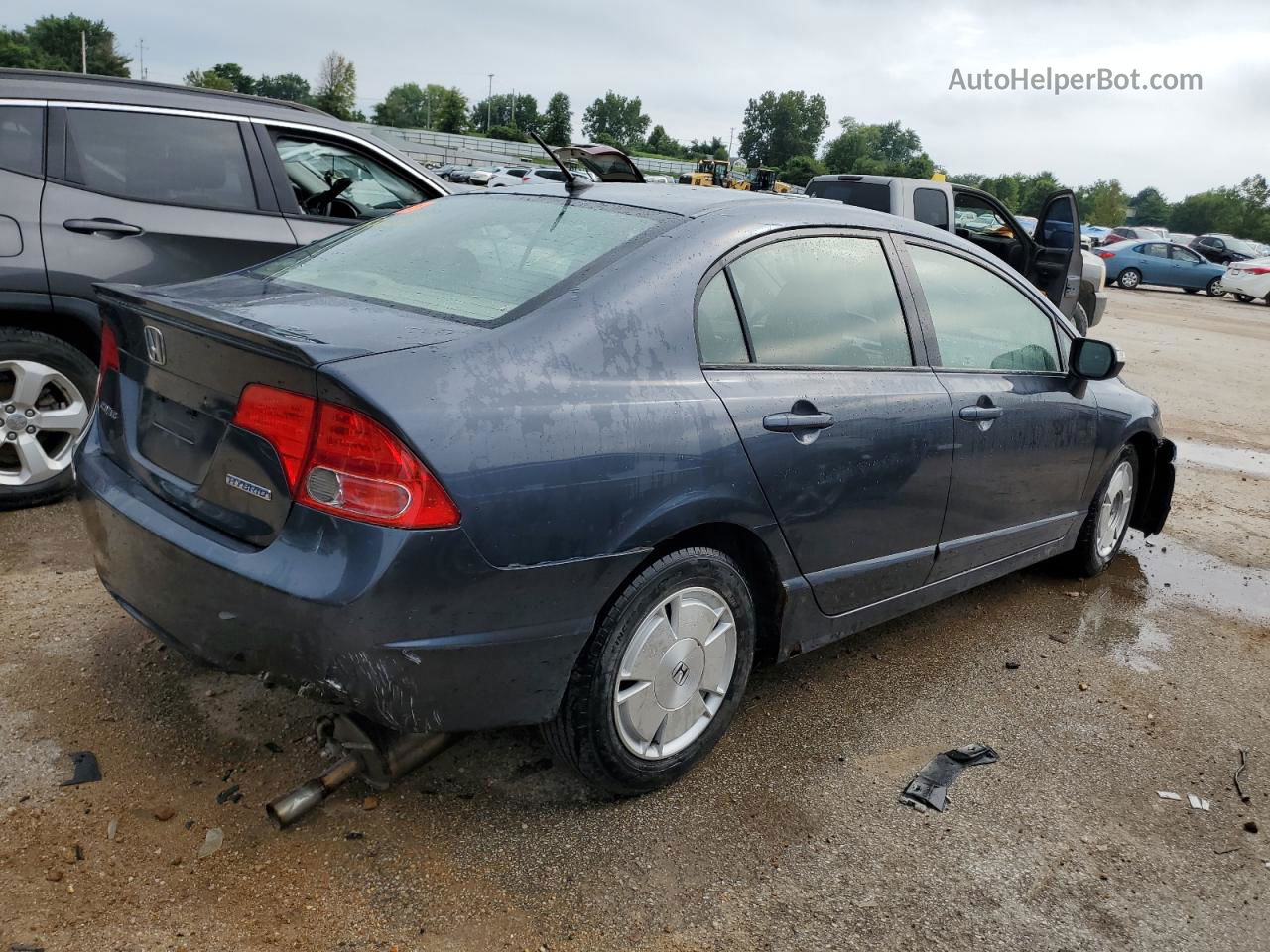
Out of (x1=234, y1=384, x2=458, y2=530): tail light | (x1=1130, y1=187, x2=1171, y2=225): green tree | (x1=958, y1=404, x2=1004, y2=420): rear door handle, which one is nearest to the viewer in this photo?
(x1=234, y1=384, x2=458, y2=530): tail light

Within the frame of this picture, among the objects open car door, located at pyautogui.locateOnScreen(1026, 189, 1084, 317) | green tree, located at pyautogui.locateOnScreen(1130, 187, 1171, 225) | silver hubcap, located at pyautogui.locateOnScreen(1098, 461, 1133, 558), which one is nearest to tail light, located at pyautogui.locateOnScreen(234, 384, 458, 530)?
silver hubcap, located at pyautogui.locateOnScreen(1098, 461, 1133, 558)

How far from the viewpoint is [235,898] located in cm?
229

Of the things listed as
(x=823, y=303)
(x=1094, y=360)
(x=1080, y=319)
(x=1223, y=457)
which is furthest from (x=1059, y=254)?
(x=823, y=303)

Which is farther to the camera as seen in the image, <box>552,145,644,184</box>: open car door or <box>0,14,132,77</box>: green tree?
<box>0,14,132,77</box>: green tree

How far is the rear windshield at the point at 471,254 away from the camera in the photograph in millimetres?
2688

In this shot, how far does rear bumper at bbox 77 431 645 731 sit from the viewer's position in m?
2.20

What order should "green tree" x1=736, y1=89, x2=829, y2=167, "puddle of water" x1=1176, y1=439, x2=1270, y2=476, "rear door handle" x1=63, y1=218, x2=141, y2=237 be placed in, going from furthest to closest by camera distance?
"green tree" x1=736, y1=89, x2=829, y2=167 → "puddle of water" x1=1176, y1=439, x2=1270, y2=476 → "rear door handle" x1=63, y1=218, x2=141, y2=237

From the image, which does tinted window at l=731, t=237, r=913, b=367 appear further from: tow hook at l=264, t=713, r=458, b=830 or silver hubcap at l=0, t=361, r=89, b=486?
silver hubcap at l=0, t=361, r=89, b=486

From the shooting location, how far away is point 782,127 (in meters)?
155

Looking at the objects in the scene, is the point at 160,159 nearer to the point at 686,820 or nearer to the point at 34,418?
the point at 34,418

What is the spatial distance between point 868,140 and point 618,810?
156838 mm

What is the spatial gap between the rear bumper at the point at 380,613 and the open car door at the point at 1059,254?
8.95 metres

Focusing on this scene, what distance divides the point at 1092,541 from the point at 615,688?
310 cm

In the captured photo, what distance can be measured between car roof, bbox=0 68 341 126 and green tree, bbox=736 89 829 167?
152 meters
